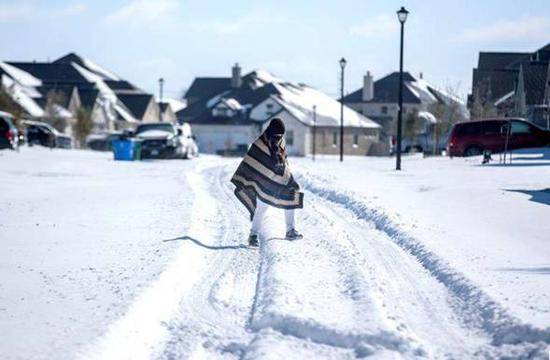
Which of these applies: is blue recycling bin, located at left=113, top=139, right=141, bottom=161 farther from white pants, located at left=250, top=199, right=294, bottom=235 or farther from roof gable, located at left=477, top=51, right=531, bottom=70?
→ roof gable, located at left=477, top=51, right=531, bottom=70

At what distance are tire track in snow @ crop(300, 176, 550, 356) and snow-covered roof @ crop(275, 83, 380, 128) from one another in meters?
61.6

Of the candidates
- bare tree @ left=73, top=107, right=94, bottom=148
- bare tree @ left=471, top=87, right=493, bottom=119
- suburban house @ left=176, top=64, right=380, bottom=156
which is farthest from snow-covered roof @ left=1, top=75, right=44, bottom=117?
bare tree @ left=471, top=87, right=493, bottom=119

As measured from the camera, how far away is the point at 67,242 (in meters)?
10.1

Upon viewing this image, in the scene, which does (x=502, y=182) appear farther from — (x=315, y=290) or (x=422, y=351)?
(x=422, y=351)

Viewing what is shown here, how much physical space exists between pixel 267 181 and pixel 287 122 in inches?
2468

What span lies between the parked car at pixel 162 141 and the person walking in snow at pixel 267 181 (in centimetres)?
2523

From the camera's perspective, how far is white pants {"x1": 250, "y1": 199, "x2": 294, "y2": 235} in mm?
10125

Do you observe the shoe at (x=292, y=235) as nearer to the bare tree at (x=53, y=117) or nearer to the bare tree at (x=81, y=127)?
the bare tree at (x=81, y=127)

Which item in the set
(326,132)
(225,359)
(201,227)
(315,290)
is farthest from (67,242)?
(326,132)

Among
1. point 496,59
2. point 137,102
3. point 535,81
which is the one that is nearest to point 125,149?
point 535,81

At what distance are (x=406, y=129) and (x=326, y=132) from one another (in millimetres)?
7135

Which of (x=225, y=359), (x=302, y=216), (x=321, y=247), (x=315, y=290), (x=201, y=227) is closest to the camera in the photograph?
(x=225, y=359)

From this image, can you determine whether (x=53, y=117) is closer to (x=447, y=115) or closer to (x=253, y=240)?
(x=447, y=115)

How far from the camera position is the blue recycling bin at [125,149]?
33.8m
